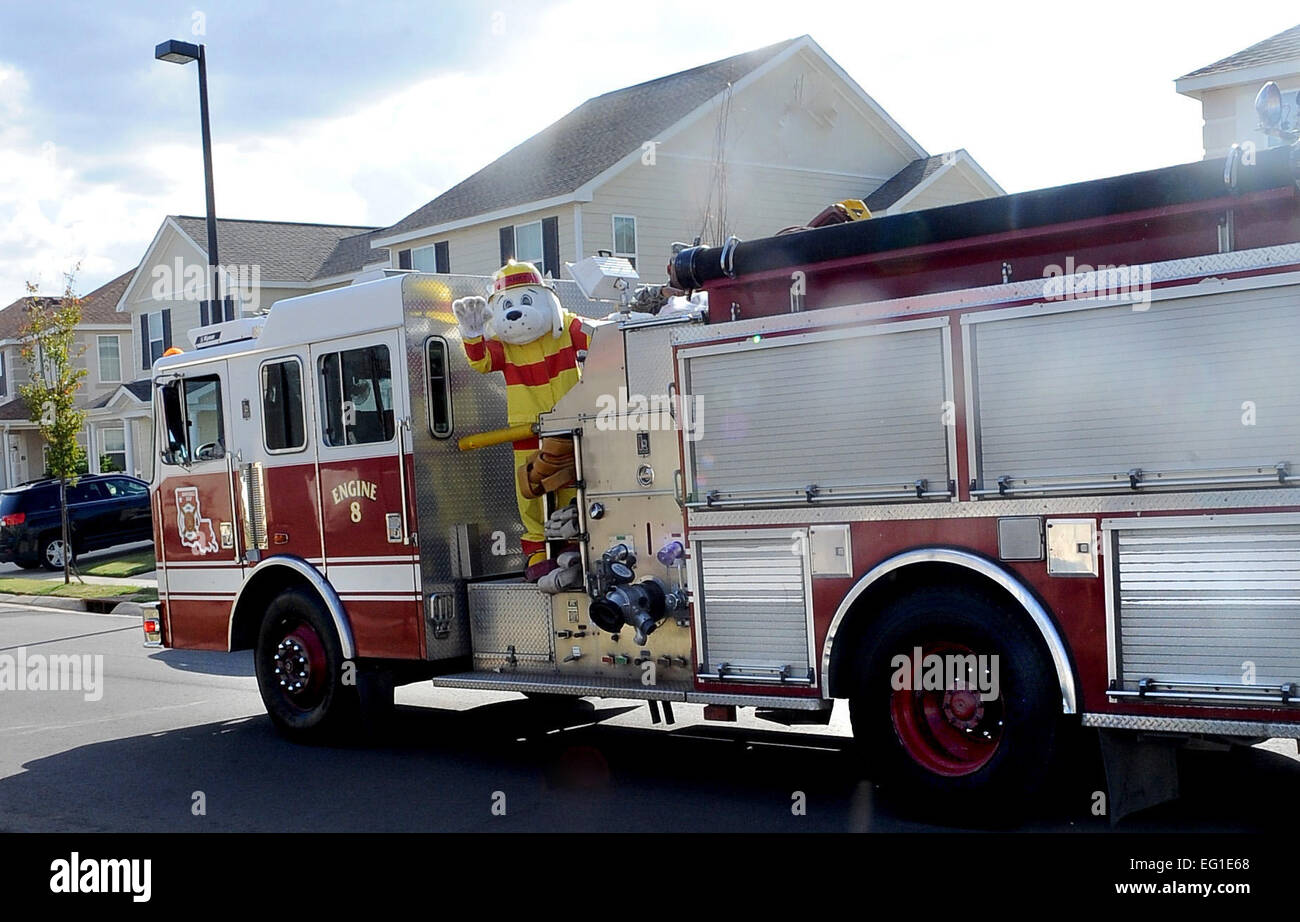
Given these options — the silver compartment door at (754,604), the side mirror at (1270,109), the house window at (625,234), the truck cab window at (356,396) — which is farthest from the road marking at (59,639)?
the side mirror at (1270,109)

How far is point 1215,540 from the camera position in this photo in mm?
5125

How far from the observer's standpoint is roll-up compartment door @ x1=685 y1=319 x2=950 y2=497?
19.0 feet

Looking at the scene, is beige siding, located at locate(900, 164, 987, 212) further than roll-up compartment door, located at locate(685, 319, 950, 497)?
Yes

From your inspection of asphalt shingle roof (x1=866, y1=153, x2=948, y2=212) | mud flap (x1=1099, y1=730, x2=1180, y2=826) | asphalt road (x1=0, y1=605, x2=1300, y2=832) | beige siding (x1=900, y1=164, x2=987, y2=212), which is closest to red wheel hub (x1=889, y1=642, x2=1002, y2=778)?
asphalt road (x1=0, y1=605, x2=1300, y2=832)

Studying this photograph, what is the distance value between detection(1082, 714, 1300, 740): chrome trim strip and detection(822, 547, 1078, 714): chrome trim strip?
0.43 ft

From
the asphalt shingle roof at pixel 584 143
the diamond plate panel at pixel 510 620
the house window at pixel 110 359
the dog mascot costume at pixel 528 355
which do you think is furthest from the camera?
the house window at pixel 110 359

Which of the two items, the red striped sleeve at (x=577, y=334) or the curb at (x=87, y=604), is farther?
the curb at (x=87, y=604)

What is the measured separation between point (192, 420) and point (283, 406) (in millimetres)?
1015

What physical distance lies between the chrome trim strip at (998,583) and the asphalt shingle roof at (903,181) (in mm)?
21016

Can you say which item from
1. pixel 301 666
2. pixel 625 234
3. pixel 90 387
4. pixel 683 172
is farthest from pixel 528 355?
pixel 90 387

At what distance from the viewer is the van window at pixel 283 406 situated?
28.5ft

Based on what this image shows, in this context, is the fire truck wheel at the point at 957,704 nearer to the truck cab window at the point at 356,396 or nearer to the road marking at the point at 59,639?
the truck cab window at the point at 356,396

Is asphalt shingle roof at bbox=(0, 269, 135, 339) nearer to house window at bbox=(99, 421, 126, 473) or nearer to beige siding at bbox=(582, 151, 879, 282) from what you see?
house window at bbox=(99, 421, 126, 473)

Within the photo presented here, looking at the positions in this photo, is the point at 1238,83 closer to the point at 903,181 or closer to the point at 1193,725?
the point at 903,181
